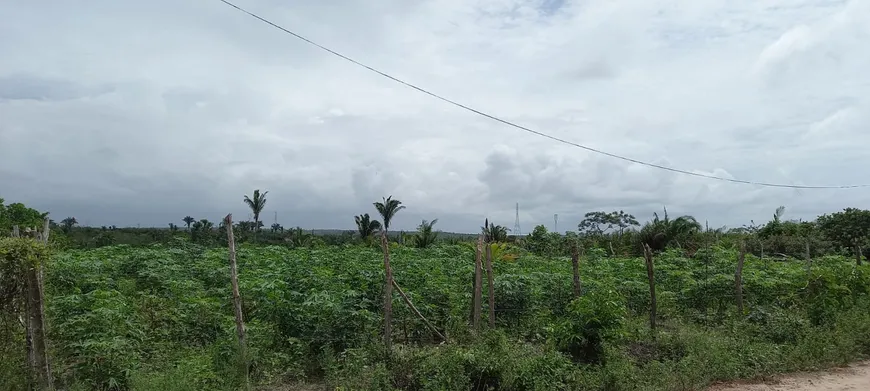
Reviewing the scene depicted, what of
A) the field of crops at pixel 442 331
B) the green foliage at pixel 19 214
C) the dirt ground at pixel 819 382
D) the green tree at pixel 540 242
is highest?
the green foliage at pixel 19 214

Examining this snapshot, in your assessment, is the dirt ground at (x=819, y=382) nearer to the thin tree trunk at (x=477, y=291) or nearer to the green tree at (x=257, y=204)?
the thin tree trunk at (x=477, y=291)

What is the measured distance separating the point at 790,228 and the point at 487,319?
89.4 ft

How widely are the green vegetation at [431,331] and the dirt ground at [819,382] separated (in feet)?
0.75

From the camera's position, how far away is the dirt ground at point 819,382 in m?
8.54

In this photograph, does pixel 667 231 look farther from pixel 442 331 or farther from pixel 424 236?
pixel 442 331

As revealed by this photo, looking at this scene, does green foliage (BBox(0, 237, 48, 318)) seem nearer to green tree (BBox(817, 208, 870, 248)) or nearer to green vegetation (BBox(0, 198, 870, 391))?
green vegetation (BBox(0, 198, 870, 391))

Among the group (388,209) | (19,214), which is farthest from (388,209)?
(19,214)

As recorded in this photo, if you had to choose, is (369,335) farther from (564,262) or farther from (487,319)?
(564,262)

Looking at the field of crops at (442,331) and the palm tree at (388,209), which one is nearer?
the field of crops at (442,331)

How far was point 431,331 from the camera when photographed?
10.4 m

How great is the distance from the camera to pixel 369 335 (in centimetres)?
880

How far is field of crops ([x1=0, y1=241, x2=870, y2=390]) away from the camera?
7371mm

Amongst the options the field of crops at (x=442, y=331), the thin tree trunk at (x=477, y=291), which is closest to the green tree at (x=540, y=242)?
the field of crops at (x=442, y=331)

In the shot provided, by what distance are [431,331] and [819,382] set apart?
612 centimetres
